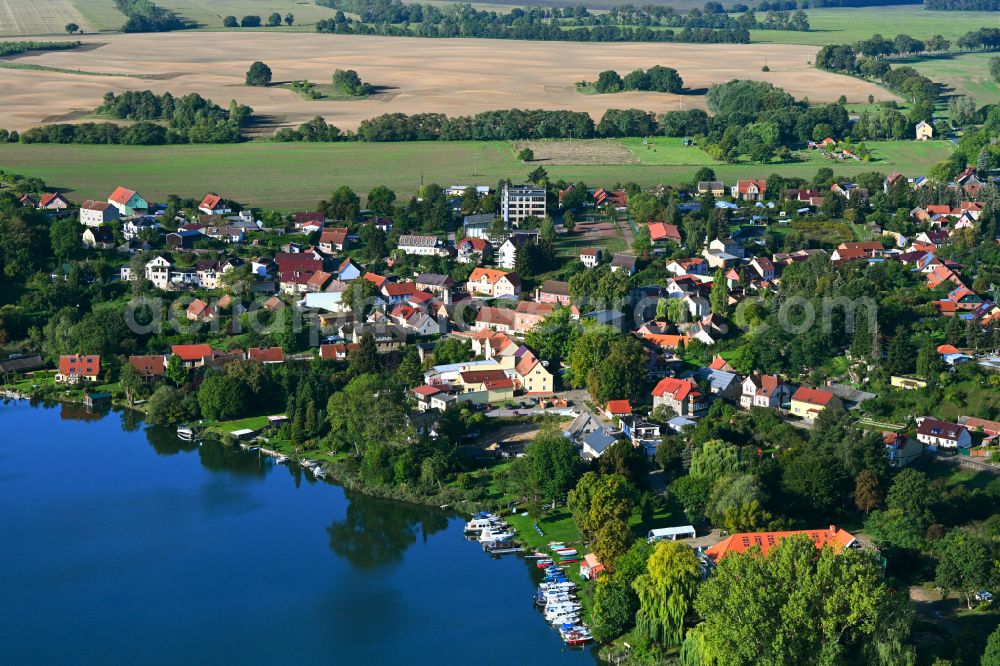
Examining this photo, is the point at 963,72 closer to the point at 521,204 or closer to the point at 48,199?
the point at 521,204

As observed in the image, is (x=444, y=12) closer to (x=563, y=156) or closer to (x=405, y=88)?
(x=405, y=88)

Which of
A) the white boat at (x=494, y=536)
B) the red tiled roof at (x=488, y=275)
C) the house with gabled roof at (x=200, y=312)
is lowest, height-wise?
the white boat at (x=494, y=536)

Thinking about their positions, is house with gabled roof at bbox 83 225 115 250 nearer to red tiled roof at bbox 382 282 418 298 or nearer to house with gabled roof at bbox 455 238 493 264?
red tiled roof at bbox 382 282 418 298

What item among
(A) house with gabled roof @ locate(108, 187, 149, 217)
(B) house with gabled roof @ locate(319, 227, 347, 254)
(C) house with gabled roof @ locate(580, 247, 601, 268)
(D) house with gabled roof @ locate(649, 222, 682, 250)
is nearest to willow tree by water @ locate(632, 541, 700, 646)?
(C) house with gabled roof @ locate(580, 247, 601, 268)

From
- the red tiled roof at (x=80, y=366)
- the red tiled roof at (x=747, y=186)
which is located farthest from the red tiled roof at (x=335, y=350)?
the red tiled roof at (x=747, y=186)

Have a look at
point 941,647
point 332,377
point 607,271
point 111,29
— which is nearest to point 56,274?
point 332,377

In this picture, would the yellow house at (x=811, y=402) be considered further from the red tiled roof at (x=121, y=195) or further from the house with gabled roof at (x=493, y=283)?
the red tiled roof at (x=121, y=195)

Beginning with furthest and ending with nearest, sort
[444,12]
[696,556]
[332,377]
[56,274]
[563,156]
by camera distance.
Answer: [444,12]
[563,156]
[56,274]
[332,377]
[696,556]

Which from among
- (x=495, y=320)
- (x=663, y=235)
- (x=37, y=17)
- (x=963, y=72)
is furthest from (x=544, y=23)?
(x=495, y=320)
